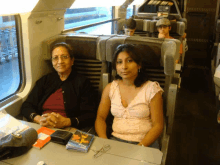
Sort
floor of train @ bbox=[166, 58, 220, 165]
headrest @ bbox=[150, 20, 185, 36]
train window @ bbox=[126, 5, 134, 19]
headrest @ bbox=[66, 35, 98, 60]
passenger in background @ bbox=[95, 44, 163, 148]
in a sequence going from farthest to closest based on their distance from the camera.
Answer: train window @ bbox=[126, 5, 134, 19], headrest @ bbox=[150, 20, 185, 36], floor of train @ bbox=[166, 58, 220, 165], headrest @ bbox=[66, 35, 98, 60], passenger in background @ bbox=[95, 44, 163, 148]

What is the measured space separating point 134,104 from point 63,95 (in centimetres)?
64

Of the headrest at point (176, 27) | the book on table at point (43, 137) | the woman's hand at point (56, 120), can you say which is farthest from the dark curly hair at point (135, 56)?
the headrest at point (176, 27)

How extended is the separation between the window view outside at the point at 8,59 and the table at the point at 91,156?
34.6 inches

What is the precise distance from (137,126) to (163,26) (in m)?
2.55

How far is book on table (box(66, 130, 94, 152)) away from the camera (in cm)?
135

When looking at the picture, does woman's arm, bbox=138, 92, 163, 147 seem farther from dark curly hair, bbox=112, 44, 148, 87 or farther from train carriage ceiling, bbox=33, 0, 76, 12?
train carriage ceiling, bbox=33, 0, 76, 12

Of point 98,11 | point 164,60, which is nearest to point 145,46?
point 164,60

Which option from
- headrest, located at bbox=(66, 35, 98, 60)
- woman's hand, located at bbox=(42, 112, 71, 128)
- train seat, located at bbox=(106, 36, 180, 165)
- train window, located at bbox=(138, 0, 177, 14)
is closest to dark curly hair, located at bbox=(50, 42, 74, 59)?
headrest, located at bbox=(66, 35, 98, 60)

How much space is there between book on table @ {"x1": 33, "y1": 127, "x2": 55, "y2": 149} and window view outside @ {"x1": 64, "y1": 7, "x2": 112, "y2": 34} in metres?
1.62

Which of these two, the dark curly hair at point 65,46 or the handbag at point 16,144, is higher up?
the dark curly hair at point 65,46

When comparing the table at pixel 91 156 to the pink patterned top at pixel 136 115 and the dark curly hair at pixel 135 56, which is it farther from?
the dark curly hair at pixel 135 56

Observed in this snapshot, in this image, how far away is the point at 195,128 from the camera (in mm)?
3215

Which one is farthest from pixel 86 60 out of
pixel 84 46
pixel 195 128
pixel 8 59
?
pixel 195 128

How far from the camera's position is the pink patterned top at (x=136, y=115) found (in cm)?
184
